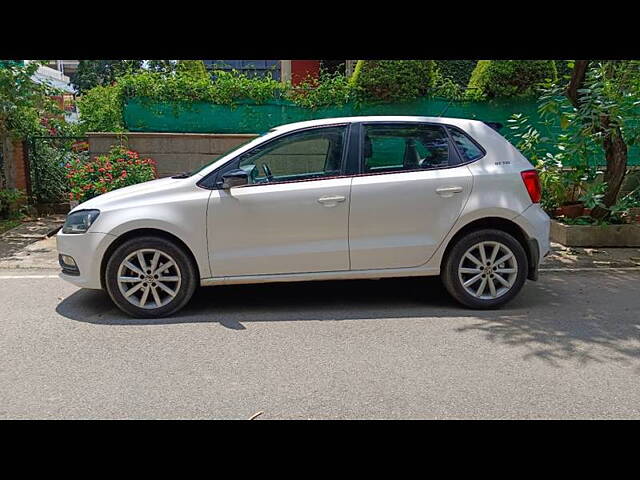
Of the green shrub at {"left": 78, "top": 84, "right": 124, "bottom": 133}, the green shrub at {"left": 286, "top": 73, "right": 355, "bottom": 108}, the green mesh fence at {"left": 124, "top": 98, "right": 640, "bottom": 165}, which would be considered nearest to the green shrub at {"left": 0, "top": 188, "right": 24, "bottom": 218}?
the green shrub at {"left": 78, "top": 84, "right": 124, "bottom": 133}

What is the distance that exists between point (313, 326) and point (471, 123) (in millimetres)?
2516

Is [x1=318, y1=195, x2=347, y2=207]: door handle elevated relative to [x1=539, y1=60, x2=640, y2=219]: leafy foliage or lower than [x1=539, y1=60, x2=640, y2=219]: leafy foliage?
lower

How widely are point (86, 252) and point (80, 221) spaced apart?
31 centimetres

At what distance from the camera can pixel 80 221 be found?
513cm

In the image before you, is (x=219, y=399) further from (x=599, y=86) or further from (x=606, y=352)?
(x=599, y=86)

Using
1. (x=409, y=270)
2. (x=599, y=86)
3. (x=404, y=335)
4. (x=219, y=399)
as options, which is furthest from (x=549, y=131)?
(x=219, y=399)

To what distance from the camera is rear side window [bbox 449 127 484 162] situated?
17.6ft

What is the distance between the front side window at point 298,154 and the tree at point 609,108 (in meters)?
4.14

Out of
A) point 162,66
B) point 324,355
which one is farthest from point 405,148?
point 162,66

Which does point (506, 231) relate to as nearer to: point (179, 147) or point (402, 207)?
point (402, 207)

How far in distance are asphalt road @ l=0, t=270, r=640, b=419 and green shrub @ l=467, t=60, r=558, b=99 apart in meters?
5.03

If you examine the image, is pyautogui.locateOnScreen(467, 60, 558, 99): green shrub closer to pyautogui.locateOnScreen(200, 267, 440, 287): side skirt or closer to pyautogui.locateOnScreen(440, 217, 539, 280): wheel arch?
pyautogui.locateOnScreen(440, 217, 539, 280): wheel arch

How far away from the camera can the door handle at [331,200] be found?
5109 millimetres

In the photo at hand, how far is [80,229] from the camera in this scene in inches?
200
